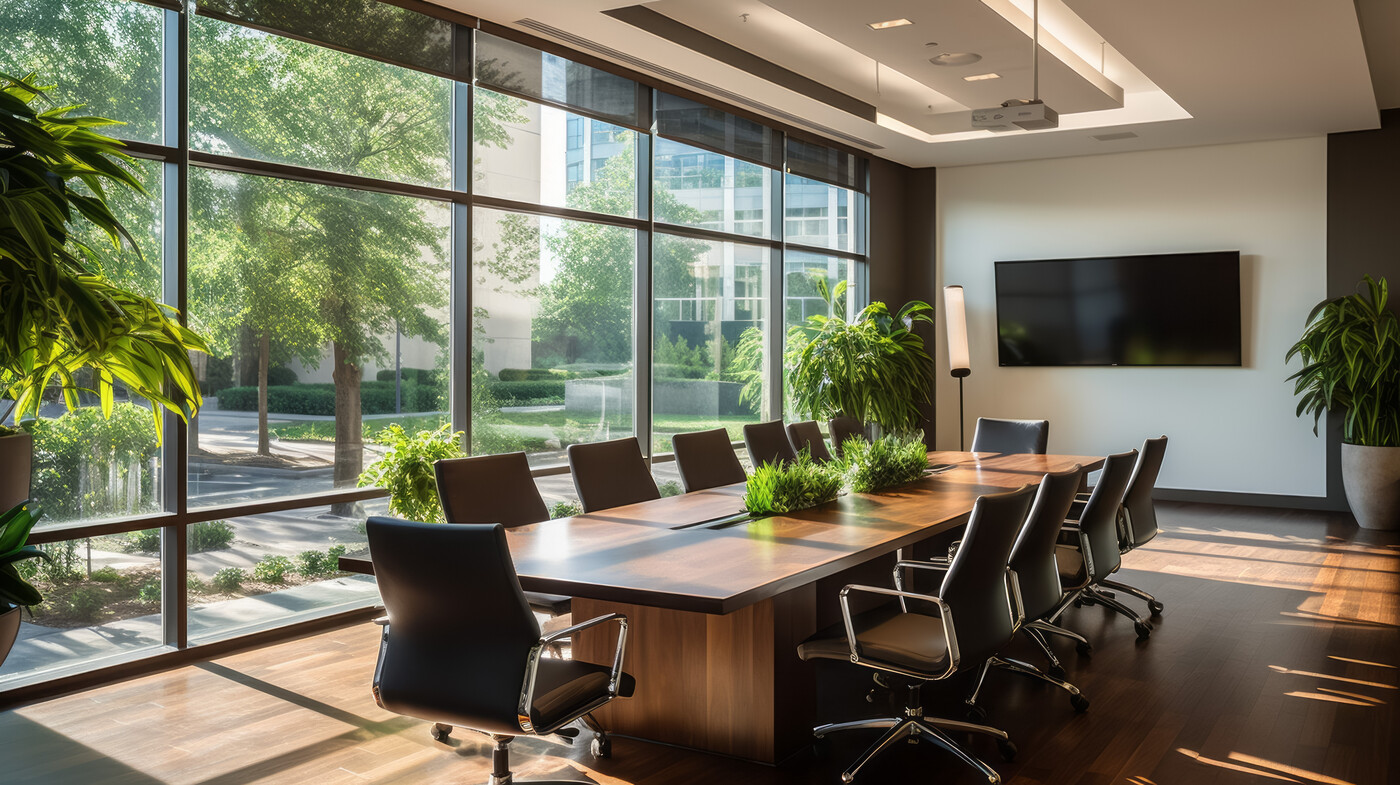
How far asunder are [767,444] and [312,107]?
3.01 m

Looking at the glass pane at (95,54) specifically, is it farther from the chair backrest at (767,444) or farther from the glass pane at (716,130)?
the glass pane at (716,130)

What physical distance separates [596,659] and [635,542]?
58 cm

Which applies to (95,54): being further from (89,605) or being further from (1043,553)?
(1043,553)

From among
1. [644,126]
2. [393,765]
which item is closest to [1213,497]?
[644,126]

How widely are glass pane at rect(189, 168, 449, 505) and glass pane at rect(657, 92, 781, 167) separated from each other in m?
2.19

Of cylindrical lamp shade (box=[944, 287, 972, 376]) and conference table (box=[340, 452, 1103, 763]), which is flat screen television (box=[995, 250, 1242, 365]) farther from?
conference table (box=[340, 452, 1103, 763])

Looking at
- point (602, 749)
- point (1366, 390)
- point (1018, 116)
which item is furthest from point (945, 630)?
point (1366, 390)

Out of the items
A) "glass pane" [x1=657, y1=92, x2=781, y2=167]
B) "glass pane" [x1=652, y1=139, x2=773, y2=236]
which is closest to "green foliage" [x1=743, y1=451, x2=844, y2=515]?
"glass pane" [x1=652, y1=139, x2=773, y2=236]

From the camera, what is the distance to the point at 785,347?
9.35 meters

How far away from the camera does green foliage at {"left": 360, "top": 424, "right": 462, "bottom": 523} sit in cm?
523

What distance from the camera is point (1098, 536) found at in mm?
4664

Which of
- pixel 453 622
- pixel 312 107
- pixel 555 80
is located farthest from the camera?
pixel 555 80

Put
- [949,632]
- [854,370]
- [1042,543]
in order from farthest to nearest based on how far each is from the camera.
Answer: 1. [854,370]
2. [1042,543]
3. [949,632]

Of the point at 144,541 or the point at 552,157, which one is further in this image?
the point at 552,157
